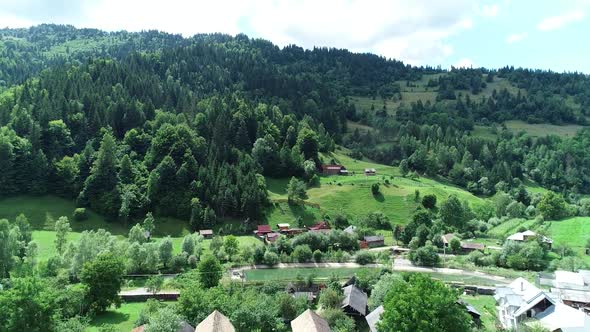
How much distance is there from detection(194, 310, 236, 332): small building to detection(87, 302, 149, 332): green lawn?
9.36m

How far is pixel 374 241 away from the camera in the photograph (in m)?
75.4

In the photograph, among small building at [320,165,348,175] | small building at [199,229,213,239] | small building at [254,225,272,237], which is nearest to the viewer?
small building at [199,229,213,239]

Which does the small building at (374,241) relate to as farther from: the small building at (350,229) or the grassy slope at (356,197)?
the grassy slope at (356,197)

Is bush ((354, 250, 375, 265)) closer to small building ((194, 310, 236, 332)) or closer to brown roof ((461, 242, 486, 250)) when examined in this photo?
brown roof ((461, 242, 486, 250))

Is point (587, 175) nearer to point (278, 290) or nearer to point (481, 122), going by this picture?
point (481, 122)

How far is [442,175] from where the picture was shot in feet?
401

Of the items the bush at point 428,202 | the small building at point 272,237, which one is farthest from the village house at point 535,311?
the bush at point 428,202

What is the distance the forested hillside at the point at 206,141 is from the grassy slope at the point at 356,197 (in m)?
4.94

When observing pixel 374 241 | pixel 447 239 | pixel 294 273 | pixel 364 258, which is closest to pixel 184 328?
pixel 294 273

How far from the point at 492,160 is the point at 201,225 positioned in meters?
83.3

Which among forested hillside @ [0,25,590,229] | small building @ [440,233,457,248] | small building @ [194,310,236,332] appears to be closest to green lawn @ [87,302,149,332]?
small building @ [194,310,236,332]

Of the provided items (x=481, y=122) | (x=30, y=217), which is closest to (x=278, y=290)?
(x=30, y=217)

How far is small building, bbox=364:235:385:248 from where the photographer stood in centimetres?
7512

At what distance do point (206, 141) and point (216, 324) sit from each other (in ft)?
234
